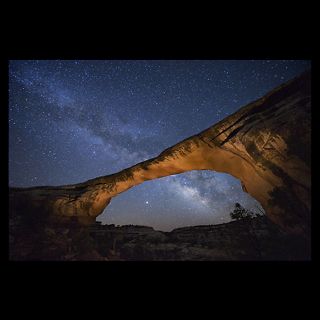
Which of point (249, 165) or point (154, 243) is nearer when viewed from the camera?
point (249, 165)

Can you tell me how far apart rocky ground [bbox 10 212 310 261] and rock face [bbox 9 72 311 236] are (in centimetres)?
69

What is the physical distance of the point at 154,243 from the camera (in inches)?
465

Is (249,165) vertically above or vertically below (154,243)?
above

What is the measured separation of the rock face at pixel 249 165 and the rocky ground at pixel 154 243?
27.0 inches

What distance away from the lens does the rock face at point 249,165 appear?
809 centimetres

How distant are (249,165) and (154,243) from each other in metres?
5.78

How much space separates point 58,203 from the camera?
37.1 feet

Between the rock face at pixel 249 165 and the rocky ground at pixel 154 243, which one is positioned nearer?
the rock face at pixel 249 165

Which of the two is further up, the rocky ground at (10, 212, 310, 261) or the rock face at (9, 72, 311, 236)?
the rock face at (9, 72, 311, 236)

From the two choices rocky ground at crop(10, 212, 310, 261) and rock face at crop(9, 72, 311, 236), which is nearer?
rock face at crop(9, 72, 311, 236)

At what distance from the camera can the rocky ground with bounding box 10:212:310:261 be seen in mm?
10031

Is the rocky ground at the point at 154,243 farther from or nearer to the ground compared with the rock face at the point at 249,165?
nearer to the ground
